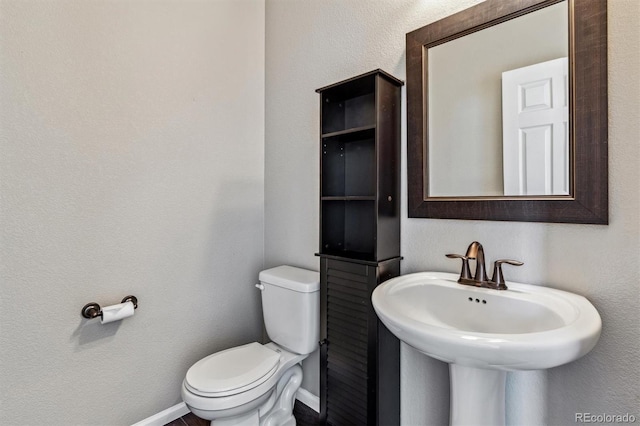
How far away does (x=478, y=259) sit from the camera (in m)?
1.09

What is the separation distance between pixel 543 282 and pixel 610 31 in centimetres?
77

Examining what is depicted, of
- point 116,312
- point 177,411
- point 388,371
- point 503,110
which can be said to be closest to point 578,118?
point 503,110

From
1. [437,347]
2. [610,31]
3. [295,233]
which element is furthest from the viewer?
[295,233]

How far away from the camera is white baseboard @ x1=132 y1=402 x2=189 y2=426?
1563mm

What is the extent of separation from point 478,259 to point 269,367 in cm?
102

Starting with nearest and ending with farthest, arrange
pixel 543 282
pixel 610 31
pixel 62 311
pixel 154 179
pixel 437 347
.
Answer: pixel 437 347 < pixel 610 31 < pixel 543 282 < pixel 62 311 < pixel 154 179

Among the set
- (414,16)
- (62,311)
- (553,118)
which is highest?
(414,16)

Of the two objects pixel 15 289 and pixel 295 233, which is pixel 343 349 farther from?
pixel 15 289

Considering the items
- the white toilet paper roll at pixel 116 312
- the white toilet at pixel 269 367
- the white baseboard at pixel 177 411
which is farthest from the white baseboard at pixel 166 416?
the white toilet paper roll at pixel 116 312

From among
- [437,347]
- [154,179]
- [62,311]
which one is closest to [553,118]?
[437,347]

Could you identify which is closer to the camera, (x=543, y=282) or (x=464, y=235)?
(x=543, y=282)

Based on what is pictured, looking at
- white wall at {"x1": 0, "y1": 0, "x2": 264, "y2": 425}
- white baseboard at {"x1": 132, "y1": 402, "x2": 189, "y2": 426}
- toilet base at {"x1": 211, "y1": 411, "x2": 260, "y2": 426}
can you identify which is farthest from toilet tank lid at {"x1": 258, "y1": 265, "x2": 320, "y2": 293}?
white baseboard at {"x1": 132, "y1": 402, "x2": 189, "y2": 426}

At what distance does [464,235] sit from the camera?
1217 mm

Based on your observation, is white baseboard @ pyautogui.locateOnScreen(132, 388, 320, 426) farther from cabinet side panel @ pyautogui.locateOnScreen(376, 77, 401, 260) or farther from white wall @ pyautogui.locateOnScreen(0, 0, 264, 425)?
cabinet side panel @ pyautogui.locateOnScreen(376, 77, 401, 260)
